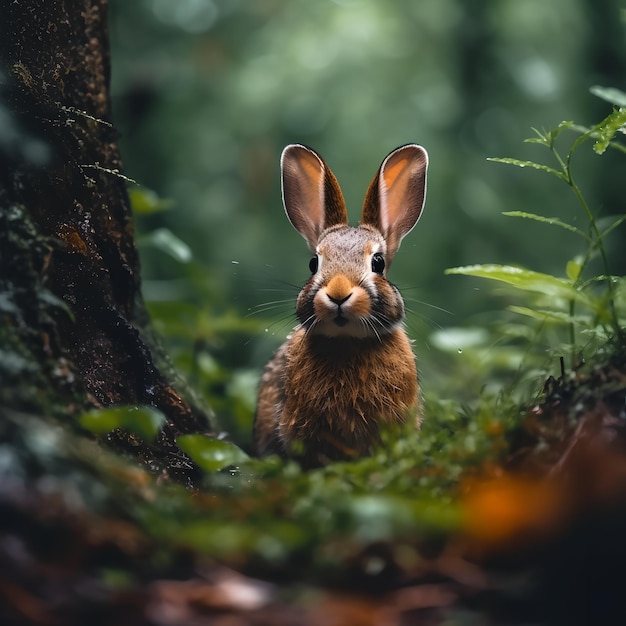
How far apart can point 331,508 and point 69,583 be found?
0.60 m

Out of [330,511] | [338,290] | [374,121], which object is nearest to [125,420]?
[330,511]

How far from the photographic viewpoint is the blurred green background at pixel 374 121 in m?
6.21

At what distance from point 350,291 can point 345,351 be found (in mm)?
316

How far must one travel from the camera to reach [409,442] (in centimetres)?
254

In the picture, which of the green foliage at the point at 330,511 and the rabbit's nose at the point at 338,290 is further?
the rabbit's nose at the point at 338,290

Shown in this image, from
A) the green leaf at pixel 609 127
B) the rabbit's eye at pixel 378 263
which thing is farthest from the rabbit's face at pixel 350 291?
the green leaf at pixel 609 127

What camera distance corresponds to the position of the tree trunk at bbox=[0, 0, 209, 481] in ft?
7.27

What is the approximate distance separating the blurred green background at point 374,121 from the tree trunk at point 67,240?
9.37ft

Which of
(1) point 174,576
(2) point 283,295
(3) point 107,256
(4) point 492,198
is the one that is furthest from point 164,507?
(4) point 492,198

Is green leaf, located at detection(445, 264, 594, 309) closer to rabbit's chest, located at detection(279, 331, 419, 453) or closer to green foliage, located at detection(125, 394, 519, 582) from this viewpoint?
green foliage, located at detection(125, 394, 519, 582)

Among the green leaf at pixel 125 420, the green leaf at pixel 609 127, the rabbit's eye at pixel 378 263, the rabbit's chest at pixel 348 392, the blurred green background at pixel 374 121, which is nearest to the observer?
the green leaf at pixel 125 420

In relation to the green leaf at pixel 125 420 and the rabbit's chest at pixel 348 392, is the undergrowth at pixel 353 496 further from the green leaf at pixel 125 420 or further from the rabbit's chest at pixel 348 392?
the rabbit's chest at pixel 348 392

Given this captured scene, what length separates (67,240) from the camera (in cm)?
271

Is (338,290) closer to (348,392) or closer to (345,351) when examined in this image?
(345,351)
